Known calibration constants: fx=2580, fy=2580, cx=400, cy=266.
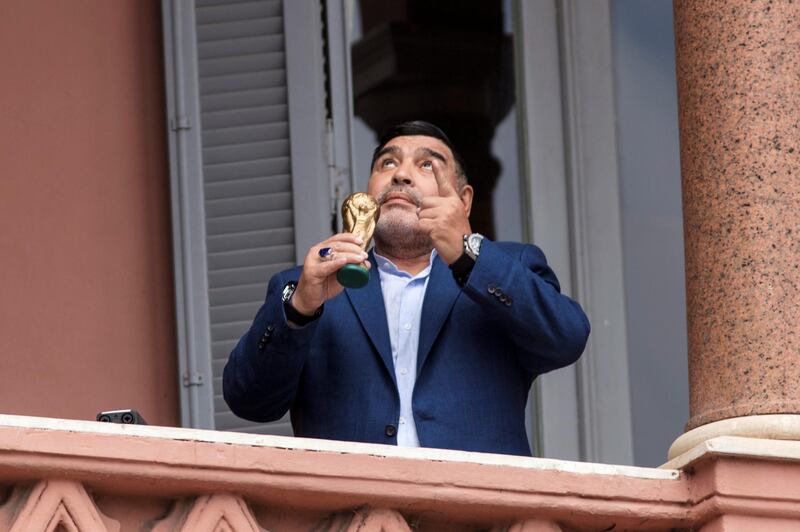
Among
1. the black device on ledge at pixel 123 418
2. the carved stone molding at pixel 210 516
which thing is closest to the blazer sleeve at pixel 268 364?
the black device on ledge at pixel 123 418

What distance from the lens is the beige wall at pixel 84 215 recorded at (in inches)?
265

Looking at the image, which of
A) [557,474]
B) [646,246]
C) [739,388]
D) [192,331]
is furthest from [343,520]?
[646,246]

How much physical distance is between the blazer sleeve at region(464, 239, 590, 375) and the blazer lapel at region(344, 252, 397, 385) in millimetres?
245

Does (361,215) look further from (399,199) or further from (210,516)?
(210,516)

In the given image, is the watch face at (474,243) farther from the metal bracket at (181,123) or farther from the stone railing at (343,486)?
the metal bracket at (181,123)

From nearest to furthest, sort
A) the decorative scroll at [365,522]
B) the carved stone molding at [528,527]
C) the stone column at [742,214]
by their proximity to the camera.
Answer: the decorative scroll at [365,522] → the carved stone molding at [528,527] → the stone column at [742,214]

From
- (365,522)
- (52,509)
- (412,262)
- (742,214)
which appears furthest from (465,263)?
(52,509)

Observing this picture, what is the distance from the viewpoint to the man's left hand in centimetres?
508

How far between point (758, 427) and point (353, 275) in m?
0.83

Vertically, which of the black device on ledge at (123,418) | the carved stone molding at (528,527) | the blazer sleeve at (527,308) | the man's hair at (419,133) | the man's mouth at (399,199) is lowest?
the carved stone molding at (528,527)

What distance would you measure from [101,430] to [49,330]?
2.25m

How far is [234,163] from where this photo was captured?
6.93m

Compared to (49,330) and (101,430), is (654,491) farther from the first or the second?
(49,330)

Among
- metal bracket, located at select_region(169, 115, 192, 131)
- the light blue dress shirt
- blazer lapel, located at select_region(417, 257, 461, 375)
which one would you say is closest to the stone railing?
the light blue dress shirt
